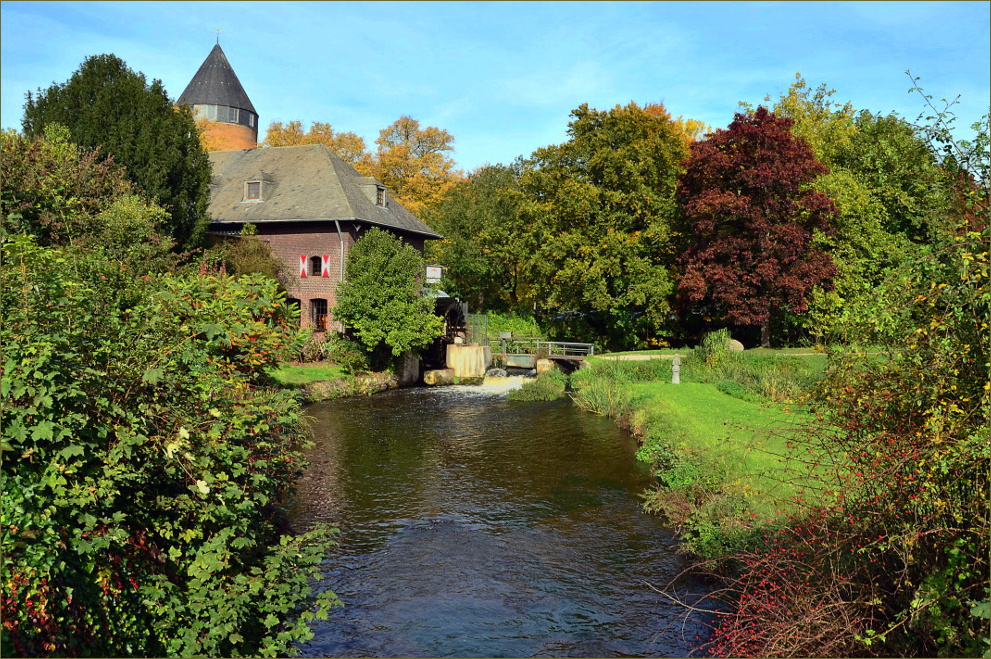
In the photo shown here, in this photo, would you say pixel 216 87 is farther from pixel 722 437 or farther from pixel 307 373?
pixel 722 437

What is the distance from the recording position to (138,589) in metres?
5.35

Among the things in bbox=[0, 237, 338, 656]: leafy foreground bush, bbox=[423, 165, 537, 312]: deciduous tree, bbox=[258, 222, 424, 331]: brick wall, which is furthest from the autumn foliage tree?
bbox=[0, 237, 338, 656]: leafy foreground bush

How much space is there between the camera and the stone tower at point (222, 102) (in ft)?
215

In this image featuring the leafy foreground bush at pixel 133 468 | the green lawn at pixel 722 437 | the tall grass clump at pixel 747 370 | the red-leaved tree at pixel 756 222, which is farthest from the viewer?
the red-leaved tree at pixel 756 222

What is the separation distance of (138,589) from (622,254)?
1192 inches

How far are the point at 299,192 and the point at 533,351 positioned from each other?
13351 mm

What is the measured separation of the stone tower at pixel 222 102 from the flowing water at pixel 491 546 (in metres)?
51.7

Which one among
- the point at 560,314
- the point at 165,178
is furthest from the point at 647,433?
the point at 560,314

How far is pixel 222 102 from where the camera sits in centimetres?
6575

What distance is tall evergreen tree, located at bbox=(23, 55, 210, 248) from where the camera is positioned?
2756 cm

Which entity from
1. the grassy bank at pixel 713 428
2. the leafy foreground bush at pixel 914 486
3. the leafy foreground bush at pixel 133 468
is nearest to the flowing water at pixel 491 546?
the grassy bank at pixel 713 428

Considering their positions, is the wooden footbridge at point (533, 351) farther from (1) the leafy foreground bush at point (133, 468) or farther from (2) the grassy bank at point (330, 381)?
(1) the leafy foreground bush at point (133, 468)

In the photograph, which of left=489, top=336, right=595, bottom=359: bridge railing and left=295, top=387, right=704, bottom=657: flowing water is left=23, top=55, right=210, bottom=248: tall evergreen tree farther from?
left=489, top=336, right=595, bottom=359: bridge railing

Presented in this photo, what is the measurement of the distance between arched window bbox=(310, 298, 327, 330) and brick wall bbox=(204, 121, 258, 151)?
33.5m
